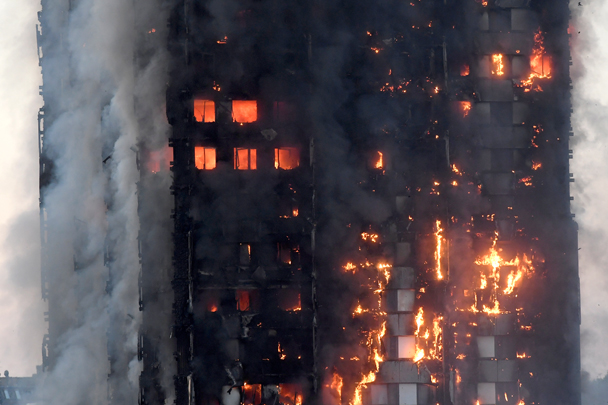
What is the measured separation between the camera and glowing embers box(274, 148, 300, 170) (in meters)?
12.4

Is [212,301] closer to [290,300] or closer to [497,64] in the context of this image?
[290,300]

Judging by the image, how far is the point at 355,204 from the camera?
12.5 meters

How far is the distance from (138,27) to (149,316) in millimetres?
8728

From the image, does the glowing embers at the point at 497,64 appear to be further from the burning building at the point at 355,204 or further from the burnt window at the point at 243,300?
the burnt window at the point at 243,300

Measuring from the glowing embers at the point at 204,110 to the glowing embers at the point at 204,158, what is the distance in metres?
0.85

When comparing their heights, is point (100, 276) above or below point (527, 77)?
below

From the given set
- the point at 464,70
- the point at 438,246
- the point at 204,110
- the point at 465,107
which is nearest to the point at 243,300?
the point at 204,110

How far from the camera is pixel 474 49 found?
41.8 feet

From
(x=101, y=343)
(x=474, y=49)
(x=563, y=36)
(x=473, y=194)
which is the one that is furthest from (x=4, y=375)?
(x=563, y=36)

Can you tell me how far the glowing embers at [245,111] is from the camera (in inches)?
486

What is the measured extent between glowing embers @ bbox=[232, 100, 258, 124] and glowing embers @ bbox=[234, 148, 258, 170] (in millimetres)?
867

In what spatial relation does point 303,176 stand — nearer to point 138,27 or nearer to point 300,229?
point 300,229

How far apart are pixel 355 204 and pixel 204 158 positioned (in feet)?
15.3

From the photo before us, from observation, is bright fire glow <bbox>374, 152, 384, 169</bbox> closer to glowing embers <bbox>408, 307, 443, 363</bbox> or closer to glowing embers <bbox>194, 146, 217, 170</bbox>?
glowing embers <bbox>408, 307, 443, 363</bbox>
